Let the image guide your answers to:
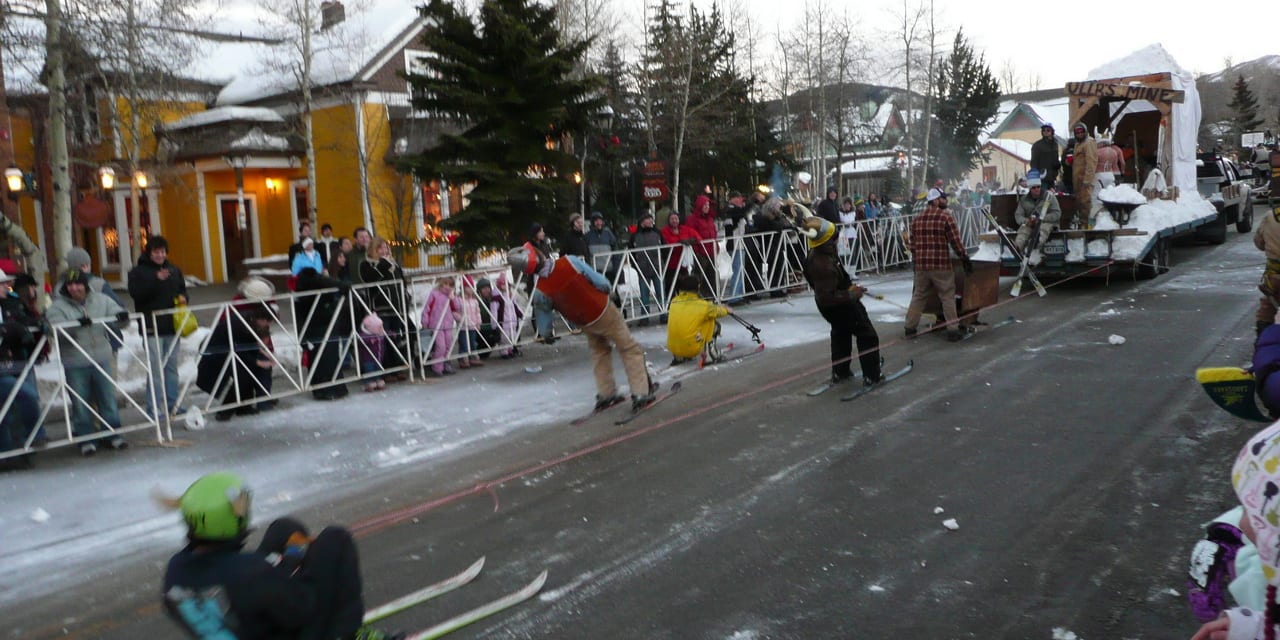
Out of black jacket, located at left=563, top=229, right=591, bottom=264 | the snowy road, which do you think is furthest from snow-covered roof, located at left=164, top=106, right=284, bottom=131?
the snowy road

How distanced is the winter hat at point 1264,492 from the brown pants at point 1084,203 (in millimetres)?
14234

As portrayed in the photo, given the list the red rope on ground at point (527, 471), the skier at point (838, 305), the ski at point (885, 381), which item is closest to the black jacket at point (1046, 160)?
the ski at point (885, 381)

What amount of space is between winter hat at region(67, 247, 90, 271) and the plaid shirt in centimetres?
888

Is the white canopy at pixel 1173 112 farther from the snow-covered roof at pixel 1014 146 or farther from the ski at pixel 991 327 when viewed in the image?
the snow-covered roof at pixel 1014 146

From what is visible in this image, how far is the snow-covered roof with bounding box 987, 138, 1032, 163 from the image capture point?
58.1 meters

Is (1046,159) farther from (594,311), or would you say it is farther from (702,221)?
(594,311)

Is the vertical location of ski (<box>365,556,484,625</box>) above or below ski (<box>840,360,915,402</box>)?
below

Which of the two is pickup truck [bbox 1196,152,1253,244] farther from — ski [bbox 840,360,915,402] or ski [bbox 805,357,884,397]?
ski [bbox 805,357,884,397]

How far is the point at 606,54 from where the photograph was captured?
29047 mm

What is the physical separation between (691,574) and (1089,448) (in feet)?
11.4

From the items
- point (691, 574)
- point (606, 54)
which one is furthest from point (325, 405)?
point (606, 54)

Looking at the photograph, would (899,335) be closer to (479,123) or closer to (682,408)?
(682,408)

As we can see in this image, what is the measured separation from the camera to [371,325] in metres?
10.9

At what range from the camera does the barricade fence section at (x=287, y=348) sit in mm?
8352
